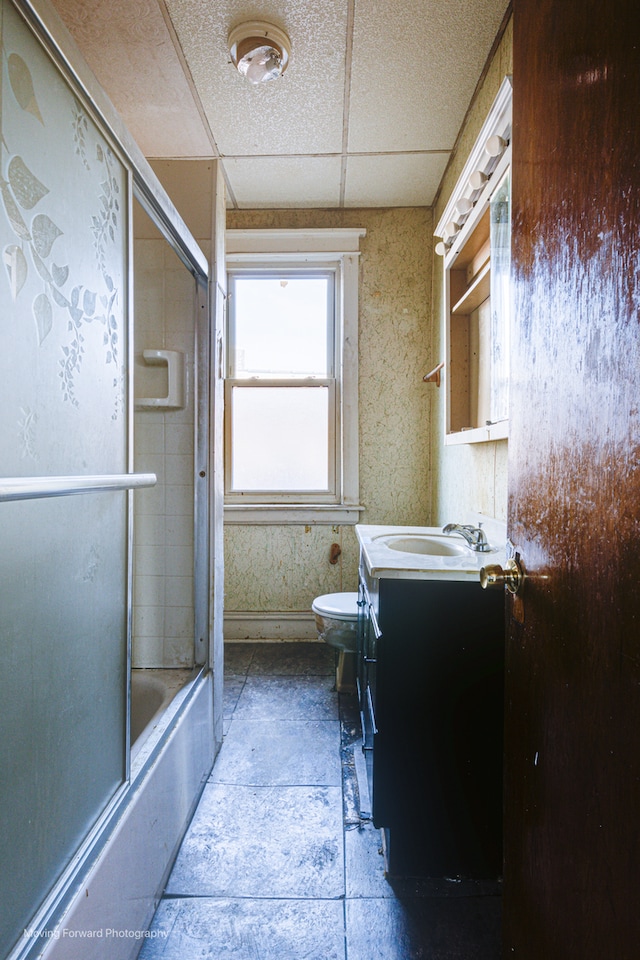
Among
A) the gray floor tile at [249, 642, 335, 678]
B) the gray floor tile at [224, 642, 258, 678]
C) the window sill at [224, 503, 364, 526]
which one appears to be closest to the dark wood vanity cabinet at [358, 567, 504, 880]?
the gray floor tile at [249, 642, 335, 678]

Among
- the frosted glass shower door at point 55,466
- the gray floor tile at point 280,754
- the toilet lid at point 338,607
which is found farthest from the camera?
the toilet lid at point 338,607

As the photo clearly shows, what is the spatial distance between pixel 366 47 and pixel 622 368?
1.91m

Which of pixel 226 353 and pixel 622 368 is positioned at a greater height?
pixel 226 353

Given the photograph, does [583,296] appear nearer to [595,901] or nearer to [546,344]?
[546,344]

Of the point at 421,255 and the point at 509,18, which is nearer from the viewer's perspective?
the point at 509,18

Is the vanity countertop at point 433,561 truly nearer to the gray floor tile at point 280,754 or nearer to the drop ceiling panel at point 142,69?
the gray floor tile at point 280,754

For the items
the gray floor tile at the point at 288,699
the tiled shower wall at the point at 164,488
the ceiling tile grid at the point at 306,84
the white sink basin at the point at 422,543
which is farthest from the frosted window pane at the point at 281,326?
the gray floor tile at the point at 288,699

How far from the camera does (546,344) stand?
28.1 inches

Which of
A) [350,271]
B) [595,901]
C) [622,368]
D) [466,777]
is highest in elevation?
[350,271]

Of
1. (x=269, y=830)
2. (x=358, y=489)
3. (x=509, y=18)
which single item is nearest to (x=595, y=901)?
(x=269, y=830)

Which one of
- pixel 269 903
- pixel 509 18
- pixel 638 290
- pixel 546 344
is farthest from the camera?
pixel 509 18

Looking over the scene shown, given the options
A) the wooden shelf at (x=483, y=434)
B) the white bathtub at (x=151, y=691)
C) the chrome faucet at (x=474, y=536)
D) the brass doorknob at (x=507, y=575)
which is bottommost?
the white bathtub at (x=151, y=691)

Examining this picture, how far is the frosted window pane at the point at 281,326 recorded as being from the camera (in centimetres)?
310

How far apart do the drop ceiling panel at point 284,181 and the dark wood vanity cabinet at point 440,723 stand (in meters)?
2.23
